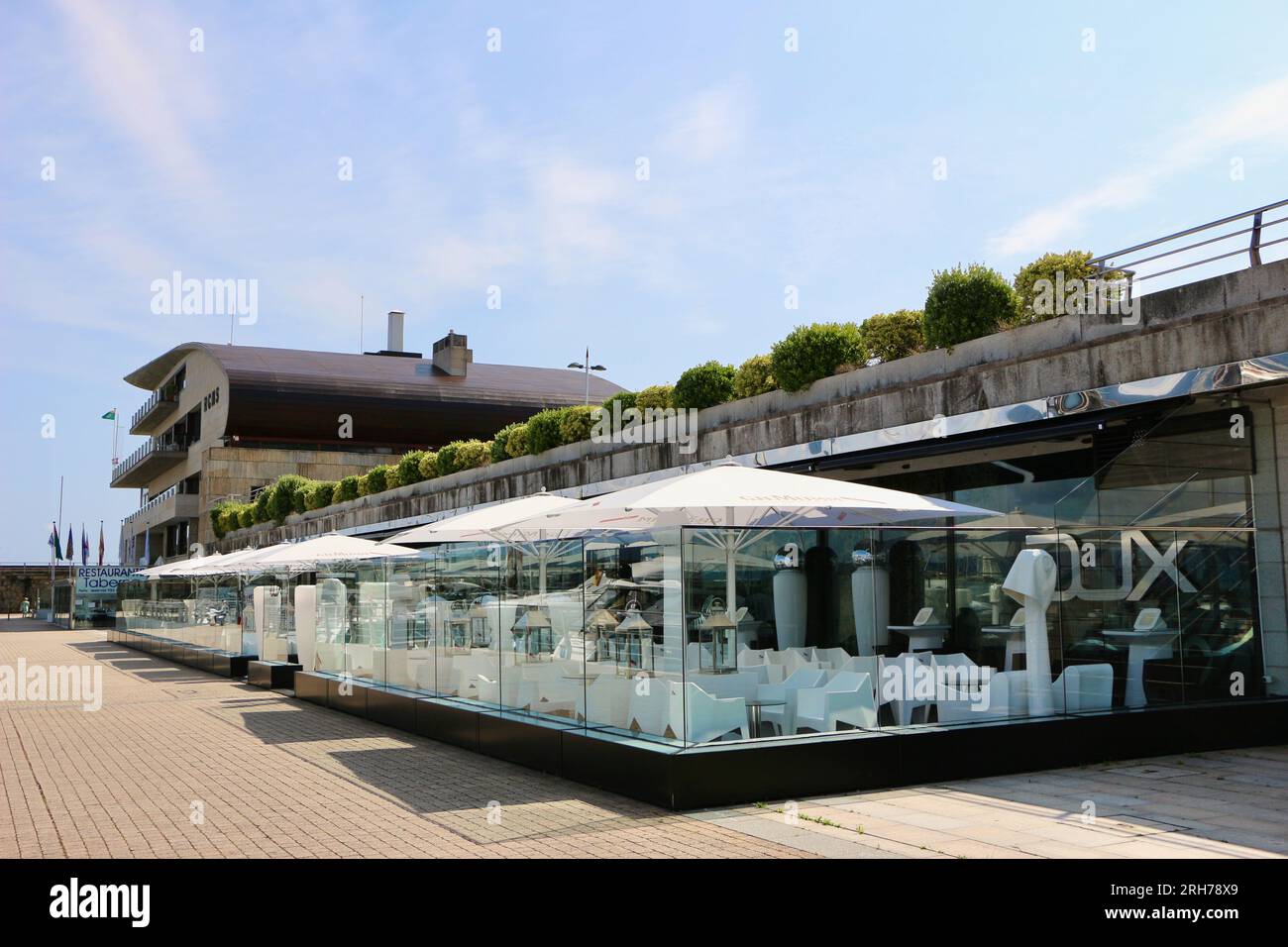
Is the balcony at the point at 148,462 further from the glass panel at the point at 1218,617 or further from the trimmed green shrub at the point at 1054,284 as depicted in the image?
the glass panel at the point at 1218,617

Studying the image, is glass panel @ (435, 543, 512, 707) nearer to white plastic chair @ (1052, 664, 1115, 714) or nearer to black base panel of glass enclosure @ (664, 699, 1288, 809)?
black base panel of glass enclosure @ (664, 699, 1288, 809)

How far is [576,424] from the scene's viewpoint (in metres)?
24.3

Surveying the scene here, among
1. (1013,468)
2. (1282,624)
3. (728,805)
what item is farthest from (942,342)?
(728,805)

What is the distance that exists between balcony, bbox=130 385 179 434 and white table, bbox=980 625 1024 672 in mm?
67065

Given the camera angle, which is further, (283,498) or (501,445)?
(283,498)

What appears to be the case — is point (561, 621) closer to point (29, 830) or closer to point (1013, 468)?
point (29, 830)

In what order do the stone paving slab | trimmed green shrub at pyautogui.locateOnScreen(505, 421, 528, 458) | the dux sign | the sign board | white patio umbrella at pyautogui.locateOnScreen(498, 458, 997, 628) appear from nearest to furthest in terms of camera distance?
the stone paving slab, white patio umbrella at pyautogui.locateOnScreen(498, 458, 997, 628), the dux sign, trimmed green shrub at pyautogui.locateOnScreen(505, 421, 528, 458), the sign board

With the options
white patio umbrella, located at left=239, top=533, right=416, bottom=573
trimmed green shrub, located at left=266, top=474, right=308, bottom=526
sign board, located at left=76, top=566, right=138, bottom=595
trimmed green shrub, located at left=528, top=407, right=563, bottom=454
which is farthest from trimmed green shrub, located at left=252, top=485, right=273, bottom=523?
white patio umbrella, located at left=239, top=533, right=416, bottom=573

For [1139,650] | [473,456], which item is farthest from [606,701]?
[473,456]

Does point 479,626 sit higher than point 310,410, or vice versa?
point 310,410

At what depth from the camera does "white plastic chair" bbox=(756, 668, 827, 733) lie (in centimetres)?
908

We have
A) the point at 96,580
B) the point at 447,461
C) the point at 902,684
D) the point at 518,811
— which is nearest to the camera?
the point at 518,811

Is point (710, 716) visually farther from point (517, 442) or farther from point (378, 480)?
point (378, 480)

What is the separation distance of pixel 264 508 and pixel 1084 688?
1697 inches
